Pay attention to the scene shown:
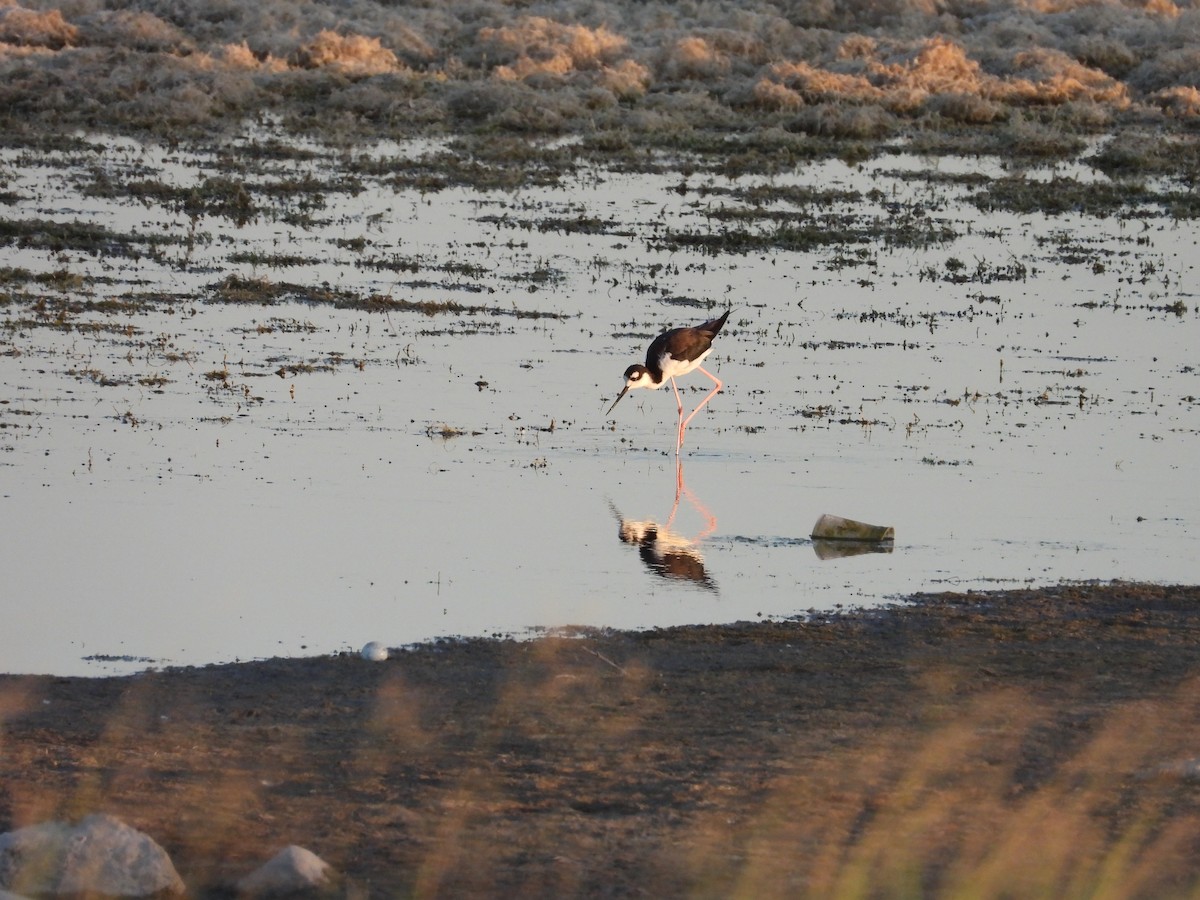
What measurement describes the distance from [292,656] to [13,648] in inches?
47.5

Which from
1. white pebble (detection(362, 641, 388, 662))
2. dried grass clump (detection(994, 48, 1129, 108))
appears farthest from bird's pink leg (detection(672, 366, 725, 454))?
dried grass clump (detection(994, 48, 1129, 108))

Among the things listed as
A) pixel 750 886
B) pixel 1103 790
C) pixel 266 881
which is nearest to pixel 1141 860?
pixel 1103 790

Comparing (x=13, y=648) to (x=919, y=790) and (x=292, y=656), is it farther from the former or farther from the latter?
(x=919, y=790)

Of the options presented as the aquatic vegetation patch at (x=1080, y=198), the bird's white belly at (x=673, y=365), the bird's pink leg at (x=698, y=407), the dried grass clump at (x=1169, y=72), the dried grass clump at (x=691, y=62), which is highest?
the dried grass clump at (x=1169, y=72)

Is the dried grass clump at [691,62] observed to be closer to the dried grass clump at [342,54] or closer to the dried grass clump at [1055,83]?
the dried grass clump at [342,54]

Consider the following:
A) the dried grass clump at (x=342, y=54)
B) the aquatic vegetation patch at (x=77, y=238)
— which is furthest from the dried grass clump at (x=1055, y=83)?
the aquatic vegetation patch at (x=77, y=238)

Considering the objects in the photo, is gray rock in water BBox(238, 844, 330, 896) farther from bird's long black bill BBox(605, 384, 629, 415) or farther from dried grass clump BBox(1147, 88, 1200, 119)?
dried grass clump BBox(1147, 88, 1200, 119)

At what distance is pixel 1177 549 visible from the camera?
37.1ft

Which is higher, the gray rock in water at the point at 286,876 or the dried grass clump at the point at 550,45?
the dried grass clump at the point at 550,45

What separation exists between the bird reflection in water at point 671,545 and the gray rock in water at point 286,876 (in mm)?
4640

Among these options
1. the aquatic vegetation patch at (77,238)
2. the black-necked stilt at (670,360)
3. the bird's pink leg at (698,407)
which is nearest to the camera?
the bird's pink leg at (698,407)

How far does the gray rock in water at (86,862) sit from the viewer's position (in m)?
5.76

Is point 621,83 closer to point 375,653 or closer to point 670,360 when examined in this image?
point 670,360

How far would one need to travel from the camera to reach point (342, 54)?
41125mm
